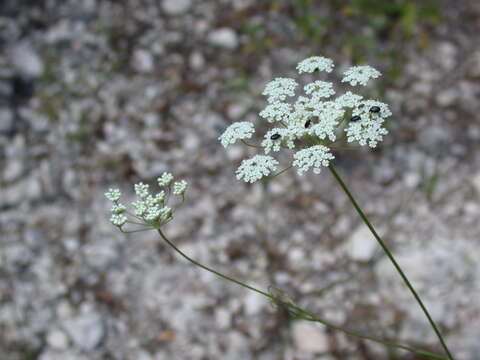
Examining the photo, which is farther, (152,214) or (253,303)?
(253,303)

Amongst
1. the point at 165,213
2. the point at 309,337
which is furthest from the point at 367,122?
the point at 309,337

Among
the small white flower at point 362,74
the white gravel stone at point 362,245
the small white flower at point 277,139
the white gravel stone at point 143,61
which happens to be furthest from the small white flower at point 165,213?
the white gravel stone at point 143,61

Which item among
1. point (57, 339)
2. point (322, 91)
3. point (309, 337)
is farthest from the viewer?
point (57, 339)

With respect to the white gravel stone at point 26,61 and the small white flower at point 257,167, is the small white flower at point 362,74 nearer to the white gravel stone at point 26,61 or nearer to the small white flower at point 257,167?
the small white flower at point 257,167

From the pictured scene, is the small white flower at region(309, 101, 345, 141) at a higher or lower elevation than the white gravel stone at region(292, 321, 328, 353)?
lower

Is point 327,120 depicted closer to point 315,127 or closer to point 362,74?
point 315,127

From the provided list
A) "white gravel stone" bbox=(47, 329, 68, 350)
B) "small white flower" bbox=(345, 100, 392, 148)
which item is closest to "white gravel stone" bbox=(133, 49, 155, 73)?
"white gravel stone" bbox=(47, 329, 68, 350)

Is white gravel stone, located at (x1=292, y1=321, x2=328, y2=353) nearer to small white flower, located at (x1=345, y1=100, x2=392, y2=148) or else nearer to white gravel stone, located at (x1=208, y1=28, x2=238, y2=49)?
small white flower, located at (x1=345, y1=100, x2=392, y2=148)
